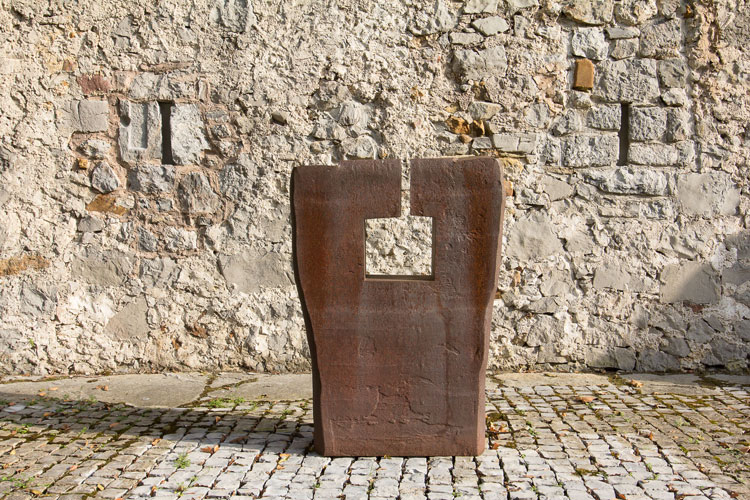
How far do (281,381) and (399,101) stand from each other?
6.30 ft

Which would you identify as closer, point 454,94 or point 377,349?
point 377,349

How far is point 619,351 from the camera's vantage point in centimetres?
447

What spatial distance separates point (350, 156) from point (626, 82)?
1831 millimetres

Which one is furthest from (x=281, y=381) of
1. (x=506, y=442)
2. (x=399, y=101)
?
(x=399, y=101)

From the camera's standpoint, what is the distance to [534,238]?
446 centimetres

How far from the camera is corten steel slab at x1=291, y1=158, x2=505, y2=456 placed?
2.87 metres

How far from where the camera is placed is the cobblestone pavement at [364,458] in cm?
265

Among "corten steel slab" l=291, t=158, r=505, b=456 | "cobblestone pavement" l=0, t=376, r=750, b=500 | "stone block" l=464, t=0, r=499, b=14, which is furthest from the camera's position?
"stone block" l=464, t=0, r=499, b=14

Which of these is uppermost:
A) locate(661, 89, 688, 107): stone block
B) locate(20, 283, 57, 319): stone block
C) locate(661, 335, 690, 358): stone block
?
locate(661, 89, 688, 107): stone block

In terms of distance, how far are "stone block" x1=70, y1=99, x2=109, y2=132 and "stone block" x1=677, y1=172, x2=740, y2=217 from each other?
373 centimetres

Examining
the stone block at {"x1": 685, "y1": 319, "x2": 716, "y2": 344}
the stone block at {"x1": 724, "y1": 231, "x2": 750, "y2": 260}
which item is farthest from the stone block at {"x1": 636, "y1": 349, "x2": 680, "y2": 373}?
the stone block at {"x1": 724, "y1": 231, "x2": 750, "y2": 260}

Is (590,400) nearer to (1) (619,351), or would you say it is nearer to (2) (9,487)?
(1) (619,351)

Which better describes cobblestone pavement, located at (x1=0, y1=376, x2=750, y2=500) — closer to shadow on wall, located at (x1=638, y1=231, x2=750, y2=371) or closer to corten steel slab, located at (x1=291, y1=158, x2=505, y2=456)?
corten steel slab, located at (x1=291, y1=158, x2=505, y2=456)

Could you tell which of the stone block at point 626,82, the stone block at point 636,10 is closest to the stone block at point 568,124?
the stone block at point 626,82
